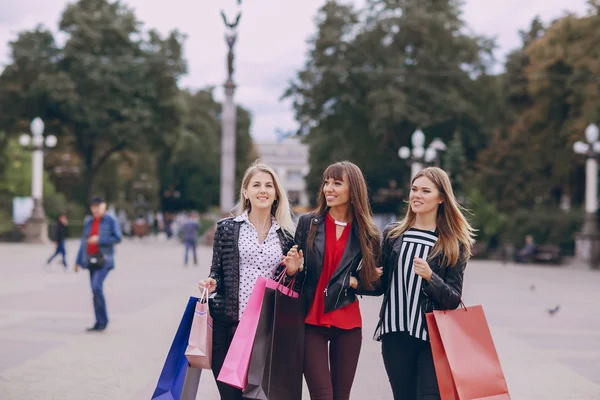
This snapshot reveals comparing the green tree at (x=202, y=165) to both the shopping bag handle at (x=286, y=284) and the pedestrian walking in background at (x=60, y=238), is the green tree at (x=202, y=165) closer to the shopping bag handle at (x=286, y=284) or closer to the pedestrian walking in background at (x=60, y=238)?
the pedestrian walking in background at (x=60, y=238)

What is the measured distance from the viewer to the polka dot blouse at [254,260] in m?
4.42

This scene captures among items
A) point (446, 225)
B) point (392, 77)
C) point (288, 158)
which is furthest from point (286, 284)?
point (288, 158)

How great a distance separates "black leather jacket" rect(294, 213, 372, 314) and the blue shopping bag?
635 millimetres

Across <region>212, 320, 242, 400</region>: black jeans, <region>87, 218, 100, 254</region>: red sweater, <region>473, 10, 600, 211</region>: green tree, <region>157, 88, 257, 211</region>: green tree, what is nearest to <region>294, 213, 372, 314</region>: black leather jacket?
<region>212, 320, 242, 400</region>: black jeans

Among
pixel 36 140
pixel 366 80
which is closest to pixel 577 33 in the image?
pixel 366 80

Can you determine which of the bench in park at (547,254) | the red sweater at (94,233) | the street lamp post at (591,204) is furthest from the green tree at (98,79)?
the red sweater at (94,233)

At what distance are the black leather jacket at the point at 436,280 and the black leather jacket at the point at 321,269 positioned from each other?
166 millimetres

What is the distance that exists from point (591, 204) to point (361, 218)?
25809 mm

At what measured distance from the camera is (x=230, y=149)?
27.6 metres

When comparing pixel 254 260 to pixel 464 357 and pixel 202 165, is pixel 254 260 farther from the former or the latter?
pixel 202 165

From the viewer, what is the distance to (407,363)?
4168 mm

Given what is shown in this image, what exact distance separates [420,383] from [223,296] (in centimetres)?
118

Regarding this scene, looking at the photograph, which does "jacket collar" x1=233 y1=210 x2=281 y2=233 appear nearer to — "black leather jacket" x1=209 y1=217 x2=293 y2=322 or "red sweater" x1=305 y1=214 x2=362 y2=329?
"black leather jacket" x1=209 y1=217 x2=293 y2=322

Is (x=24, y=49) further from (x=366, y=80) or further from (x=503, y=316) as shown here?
(x=503, y=316)
